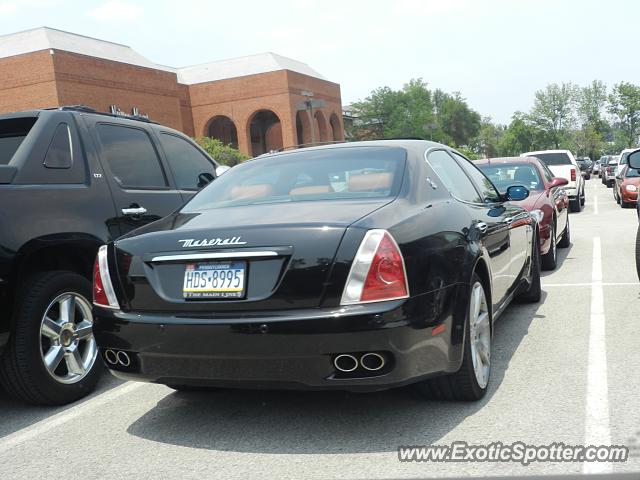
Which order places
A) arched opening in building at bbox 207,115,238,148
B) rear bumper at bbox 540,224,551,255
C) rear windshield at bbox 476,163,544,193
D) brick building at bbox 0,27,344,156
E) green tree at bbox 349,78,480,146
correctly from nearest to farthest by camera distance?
1. rear bumper at bbox 540,224,551,255
2. rear windshield at bbox 476,163,544,193
3. brick building at bbox 0,27,344,156
4. arched opening in building at bbox 207,115,238,148
5. green tree at bbox 349,78,480,146

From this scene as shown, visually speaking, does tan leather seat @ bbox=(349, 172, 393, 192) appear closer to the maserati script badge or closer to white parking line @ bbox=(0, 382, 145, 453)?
the maserati script badge

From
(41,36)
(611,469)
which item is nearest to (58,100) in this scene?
(41,36)

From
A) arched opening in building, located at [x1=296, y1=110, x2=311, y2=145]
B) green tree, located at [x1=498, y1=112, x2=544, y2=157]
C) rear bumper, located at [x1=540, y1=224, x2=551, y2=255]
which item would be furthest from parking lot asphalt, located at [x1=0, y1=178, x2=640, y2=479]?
green tree, located at [x1=498, y1=112, x2=544, y2=157]

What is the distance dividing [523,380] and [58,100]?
37.3 metres

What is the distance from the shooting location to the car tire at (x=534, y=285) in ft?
20.9

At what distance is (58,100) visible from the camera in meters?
36.9

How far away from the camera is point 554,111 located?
3841 inches

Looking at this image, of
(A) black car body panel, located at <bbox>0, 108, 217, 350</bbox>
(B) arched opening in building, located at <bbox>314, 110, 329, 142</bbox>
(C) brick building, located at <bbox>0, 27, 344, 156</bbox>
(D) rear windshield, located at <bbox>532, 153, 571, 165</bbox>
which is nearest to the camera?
(A) black car body panel, located at <bbox>0, 108, 217, 350</bbox>

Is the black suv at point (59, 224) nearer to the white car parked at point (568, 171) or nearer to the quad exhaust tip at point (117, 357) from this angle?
the quad exhaust tip at point (117, 357)

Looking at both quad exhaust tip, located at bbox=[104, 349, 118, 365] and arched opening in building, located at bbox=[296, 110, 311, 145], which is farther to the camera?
arched opening in building, located at bbox=[296, 110, 311, 145]

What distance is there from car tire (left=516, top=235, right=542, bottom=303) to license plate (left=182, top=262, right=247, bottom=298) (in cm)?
387

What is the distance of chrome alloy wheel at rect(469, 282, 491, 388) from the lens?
3.78 metres

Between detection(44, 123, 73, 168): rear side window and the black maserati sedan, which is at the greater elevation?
detection(44, 123, 73, 168): rear side window

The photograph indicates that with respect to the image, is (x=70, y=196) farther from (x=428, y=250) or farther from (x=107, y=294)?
(x=428, y=250)
